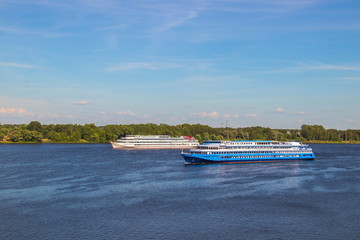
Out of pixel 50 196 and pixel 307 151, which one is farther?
pixel 307 151

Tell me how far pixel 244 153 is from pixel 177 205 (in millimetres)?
59696

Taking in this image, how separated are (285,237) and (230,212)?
35.5 ft

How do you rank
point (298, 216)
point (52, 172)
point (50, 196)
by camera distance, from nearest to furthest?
1. point (298, 216)
2. point (50, 196)
3. point (52, 172)

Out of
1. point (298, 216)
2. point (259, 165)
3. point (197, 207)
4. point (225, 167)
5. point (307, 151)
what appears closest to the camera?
point (298, 216)

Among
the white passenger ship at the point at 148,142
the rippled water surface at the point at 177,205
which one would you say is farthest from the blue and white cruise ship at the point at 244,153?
the white passenger ship at the point at 148,142

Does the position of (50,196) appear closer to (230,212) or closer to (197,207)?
(197,207)

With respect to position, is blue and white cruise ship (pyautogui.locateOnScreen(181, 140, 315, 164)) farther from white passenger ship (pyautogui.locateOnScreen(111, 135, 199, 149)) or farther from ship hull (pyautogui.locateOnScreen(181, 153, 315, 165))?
white passenger ship (pyautogui.locateOnScreen(111, 135, 199, 149))

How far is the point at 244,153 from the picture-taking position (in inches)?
4281

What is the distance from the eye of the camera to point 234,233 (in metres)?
40.3

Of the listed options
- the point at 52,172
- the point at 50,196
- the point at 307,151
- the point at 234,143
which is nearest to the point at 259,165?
the point at 234,143

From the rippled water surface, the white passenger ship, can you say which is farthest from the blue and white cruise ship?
the white passenger ship

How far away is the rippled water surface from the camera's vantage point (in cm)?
4081

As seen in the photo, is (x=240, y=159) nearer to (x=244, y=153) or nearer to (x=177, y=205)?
(x=244, y=153)

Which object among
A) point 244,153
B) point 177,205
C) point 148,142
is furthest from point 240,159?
point 148,142
